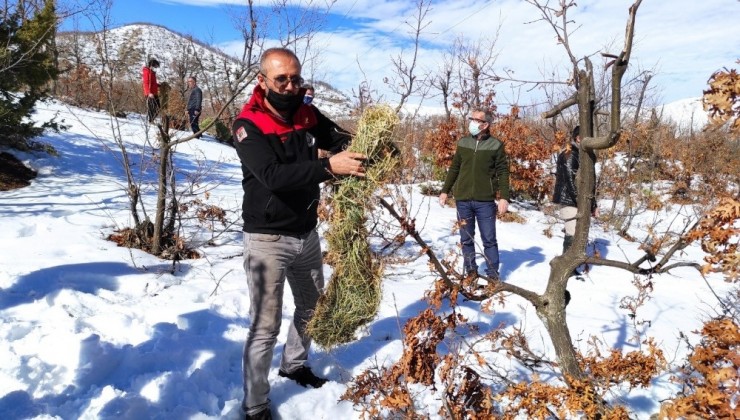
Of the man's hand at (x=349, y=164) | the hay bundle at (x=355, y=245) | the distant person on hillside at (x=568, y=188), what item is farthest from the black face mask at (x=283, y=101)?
the distant person on hillside at (x=568, y=188)

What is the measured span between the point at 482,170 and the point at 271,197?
3.28m

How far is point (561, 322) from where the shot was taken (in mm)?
2293

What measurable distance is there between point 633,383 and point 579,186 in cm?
111

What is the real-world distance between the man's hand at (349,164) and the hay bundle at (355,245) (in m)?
0.05

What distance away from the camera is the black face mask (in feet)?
8.02

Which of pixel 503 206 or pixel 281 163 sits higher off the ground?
pixel 281 163

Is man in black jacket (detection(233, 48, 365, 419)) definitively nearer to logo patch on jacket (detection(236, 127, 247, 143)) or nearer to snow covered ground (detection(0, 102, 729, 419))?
logo patch on jacket (detection(236, 127, 247, 143))

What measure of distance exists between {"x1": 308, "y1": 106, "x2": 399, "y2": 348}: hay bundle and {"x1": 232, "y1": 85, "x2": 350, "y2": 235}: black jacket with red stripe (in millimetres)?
200

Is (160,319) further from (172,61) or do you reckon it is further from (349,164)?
(172,61)

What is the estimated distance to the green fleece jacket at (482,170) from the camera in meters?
5.13

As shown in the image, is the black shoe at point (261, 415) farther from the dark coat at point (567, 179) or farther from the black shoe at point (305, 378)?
the dark coat at point (567, 179)

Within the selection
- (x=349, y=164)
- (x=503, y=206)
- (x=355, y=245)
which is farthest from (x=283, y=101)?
(x=503, y=206)

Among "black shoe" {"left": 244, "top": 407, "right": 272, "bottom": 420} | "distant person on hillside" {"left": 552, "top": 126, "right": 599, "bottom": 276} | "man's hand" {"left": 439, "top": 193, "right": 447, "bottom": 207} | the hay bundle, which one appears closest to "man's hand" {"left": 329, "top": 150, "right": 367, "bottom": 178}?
the hay bundle

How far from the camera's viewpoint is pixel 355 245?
240cm
